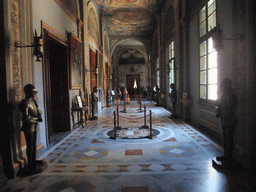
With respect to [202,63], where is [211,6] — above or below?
above

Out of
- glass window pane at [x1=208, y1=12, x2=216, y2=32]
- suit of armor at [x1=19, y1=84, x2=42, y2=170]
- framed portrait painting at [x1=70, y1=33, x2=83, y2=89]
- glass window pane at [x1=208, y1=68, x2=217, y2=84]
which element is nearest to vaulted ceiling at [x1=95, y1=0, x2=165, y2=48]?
framed portrait painting at [x1=70, y1=33, x2=83, y2=89]

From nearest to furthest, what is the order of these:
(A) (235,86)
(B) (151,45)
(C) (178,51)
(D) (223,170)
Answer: (D) (223,170)
(A) (235,86)
(C) (178,51)
(B) (151,45)

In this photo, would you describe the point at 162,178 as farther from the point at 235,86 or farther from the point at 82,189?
the point at 235,86

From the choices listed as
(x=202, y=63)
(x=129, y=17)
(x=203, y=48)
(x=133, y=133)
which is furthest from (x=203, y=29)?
(x=129, y=17)

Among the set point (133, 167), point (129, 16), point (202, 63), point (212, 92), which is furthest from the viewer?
point (129, 16)

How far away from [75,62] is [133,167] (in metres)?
4.95

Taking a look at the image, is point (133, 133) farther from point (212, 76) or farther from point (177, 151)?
point (212, 76)

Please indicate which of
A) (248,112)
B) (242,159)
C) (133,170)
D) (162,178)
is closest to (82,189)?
(133,170)

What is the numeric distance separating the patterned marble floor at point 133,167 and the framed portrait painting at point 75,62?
2421mm

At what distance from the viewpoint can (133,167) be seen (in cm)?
338

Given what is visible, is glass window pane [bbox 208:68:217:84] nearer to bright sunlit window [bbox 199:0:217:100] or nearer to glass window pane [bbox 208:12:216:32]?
bright sunlit window [bbox 199:0:217:100]

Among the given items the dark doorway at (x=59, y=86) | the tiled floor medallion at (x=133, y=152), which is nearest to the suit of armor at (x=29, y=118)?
the tiled floor medallion at (x=133, y=152)

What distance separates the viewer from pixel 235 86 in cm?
356

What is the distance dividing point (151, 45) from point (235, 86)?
623 inches
